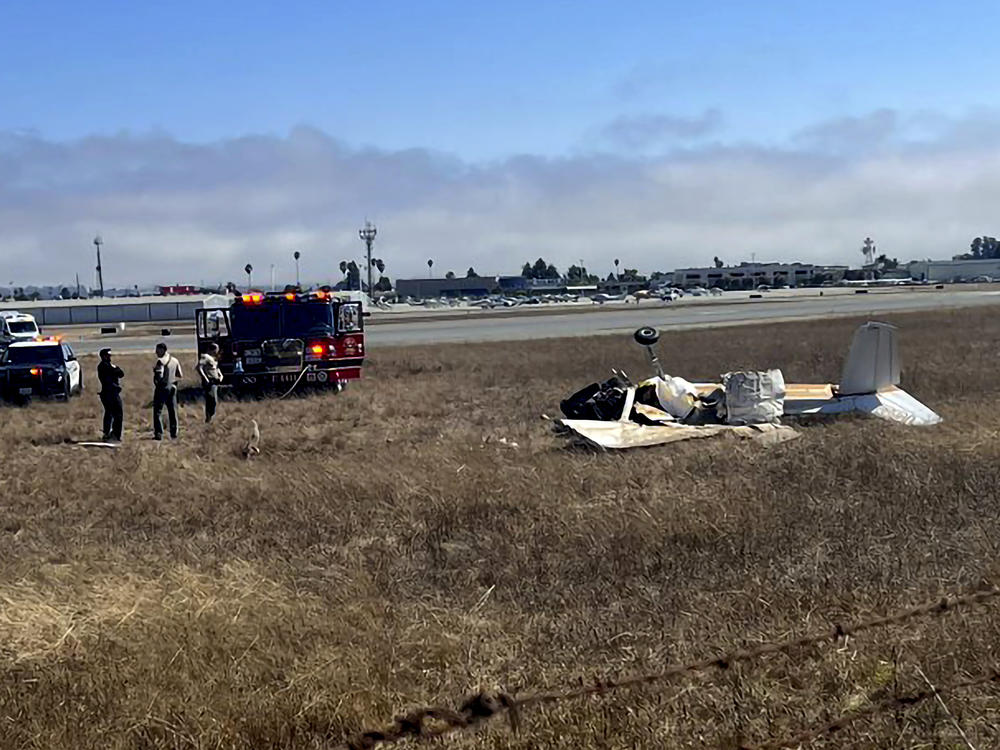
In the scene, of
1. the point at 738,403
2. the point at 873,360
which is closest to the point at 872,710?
the point at 738,403

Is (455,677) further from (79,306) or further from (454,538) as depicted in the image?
A: (79,306)

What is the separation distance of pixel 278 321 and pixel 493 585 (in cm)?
1611

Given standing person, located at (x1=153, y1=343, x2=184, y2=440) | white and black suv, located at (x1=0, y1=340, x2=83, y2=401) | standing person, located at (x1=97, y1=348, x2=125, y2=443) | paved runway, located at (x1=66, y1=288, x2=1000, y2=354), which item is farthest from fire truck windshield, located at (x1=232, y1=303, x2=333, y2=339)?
paved runway, located at (x1=66, y1=288, x2=1000, y2=354)

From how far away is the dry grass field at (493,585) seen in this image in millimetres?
5055

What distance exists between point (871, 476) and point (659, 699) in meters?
6.13

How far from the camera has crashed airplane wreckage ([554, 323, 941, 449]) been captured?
13.9 meters

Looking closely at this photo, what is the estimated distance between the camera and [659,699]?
5.11m

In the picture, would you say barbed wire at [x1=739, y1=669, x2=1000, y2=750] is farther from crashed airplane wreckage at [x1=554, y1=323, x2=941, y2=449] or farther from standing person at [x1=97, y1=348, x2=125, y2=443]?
standing person at [x1=97, y1=348, x2=125, y2=443]

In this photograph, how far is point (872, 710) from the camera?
4.95m

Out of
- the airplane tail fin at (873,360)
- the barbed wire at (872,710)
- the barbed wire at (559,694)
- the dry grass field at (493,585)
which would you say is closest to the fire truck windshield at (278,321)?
the dry grass field at (493,585)

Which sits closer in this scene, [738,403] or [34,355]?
[738,403]

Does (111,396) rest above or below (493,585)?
above

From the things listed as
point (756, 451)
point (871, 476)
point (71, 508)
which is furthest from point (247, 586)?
point (756, 451)

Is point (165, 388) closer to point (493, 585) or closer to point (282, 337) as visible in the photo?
point (282, 337)
